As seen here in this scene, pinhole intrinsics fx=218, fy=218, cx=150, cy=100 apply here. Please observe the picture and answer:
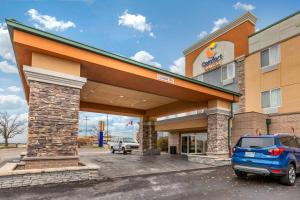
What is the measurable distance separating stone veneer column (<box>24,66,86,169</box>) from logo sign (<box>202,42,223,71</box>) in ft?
55.2

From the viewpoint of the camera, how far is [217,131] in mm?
14859

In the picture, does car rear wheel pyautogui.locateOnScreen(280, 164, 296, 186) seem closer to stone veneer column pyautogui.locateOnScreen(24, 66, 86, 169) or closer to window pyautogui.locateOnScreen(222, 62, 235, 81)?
stone veneer column pyautogui.locateOnScreen(24, 66, 86, 169)

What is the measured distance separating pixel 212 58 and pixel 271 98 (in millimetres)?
7759

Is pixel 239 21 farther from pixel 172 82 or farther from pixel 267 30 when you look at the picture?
pixel 172 82

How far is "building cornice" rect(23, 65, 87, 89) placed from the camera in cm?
820

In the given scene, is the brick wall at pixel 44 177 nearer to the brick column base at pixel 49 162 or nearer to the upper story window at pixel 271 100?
the brick column base at pixel 49 162

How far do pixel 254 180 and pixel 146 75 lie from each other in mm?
6664

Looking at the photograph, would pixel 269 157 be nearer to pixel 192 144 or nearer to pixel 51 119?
pixel 51 119

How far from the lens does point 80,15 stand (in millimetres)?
11477

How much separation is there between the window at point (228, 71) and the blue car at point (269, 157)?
12737mm

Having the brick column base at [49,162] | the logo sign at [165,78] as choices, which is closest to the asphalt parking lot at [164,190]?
the brick column base at [49,162]

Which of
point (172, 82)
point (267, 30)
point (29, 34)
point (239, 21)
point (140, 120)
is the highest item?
point (239, 21)

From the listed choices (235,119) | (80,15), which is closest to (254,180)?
(235,119)

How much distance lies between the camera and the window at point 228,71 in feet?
68.2
